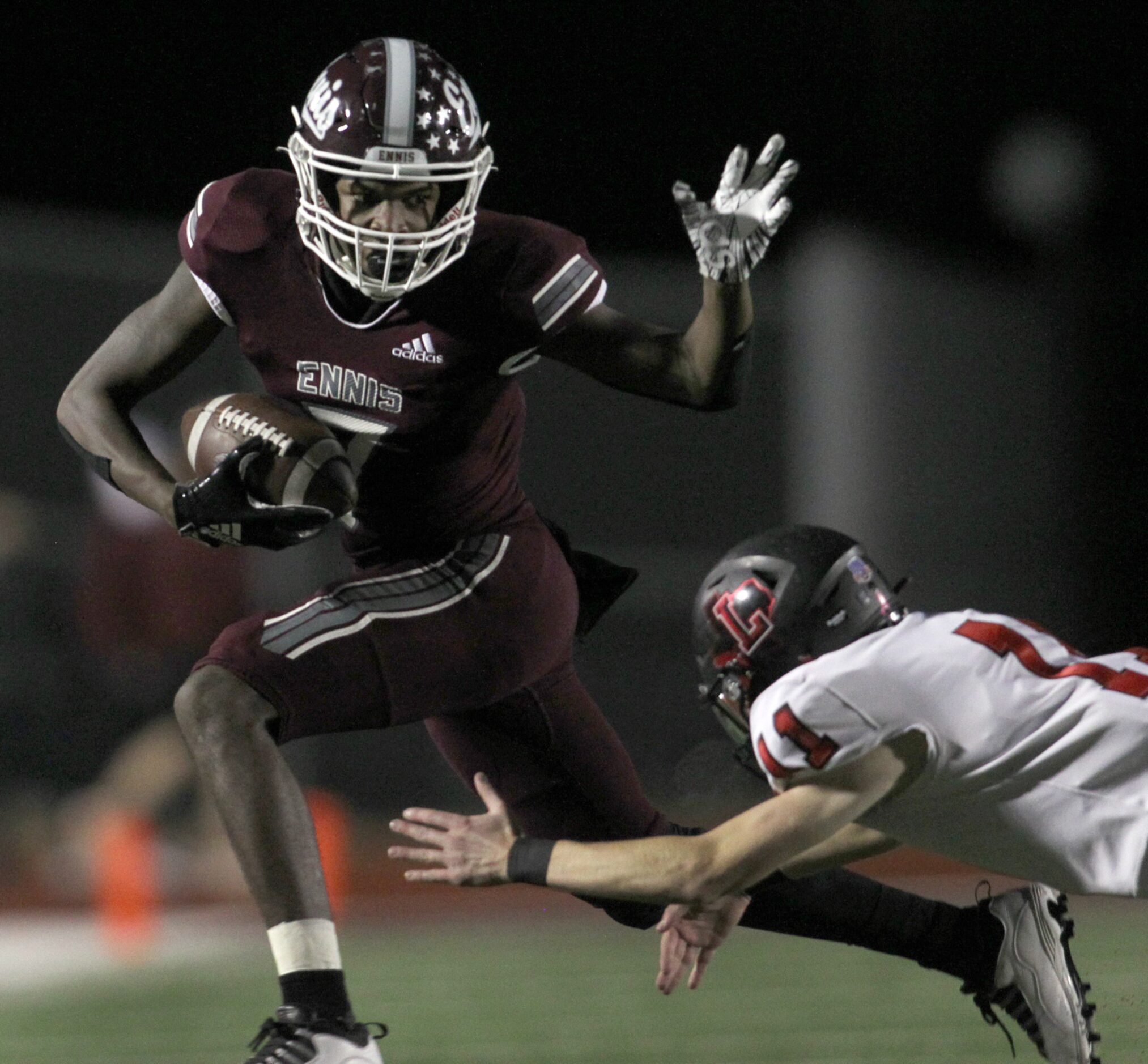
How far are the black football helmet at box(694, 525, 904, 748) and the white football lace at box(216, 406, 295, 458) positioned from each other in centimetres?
76

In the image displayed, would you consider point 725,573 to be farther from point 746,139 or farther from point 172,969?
point 746,139

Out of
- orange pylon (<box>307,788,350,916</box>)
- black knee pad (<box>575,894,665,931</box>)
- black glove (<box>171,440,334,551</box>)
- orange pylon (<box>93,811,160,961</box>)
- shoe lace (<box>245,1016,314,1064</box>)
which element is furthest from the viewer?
orange pylon (<box>307,788,350,916</box>)

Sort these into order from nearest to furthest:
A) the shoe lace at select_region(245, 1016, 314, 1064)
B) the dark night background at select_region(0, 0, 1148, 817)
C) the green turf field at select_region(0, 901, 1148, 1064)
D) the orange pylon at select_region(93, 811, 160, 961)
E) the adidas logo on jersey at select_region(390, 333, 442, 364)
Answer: the shoe lace at select_region(245, 1016, 314, 1064)
the adidas logo on jersey at select_region(390, 333, 442, 364)
the green turf field at select_region(0, 901, 1148, 1064)
the orange pylon at select_region(93, 811, 160, 961)
the dark night background at select_region(0, 0, 1148, 817)

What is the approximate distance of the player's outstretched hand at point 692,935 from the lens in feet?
11.5

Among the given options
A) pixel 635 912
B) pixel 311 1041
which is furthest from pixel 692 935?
pixel 311 1041

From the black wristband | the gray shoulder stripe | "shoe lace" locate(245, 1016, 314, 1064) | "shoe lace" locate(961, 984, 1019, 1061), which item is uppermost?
the gray shoulder stripe

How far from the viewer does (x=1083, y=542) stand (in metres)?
9.39

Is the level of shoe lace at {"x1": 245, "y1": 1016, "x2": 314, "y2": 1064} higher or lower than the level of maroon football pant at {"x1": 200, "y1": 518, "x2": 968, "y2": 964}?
lower

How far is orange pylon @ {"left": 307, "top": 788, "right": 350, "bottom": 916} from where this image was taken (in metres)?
7.27

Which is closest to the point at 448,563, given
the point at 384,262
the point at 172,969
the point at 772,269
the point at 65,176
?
the point at 384,262

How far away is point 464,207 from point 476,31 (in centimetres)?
1080

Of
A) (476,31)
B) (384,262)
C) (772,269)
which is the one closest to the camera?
(384,262)

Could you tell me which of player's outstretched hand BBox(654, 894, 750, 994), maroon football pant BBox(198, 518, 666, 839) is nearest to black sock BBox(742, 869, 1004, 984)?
player's outstretched hand BBox(654, 894, 750, 994)

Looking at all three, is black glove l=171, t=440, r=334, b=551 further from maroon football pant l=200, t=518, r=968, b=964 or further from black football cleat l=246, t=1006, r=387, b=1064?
black football cleat l=246, t=1006, r=387, b=1064
